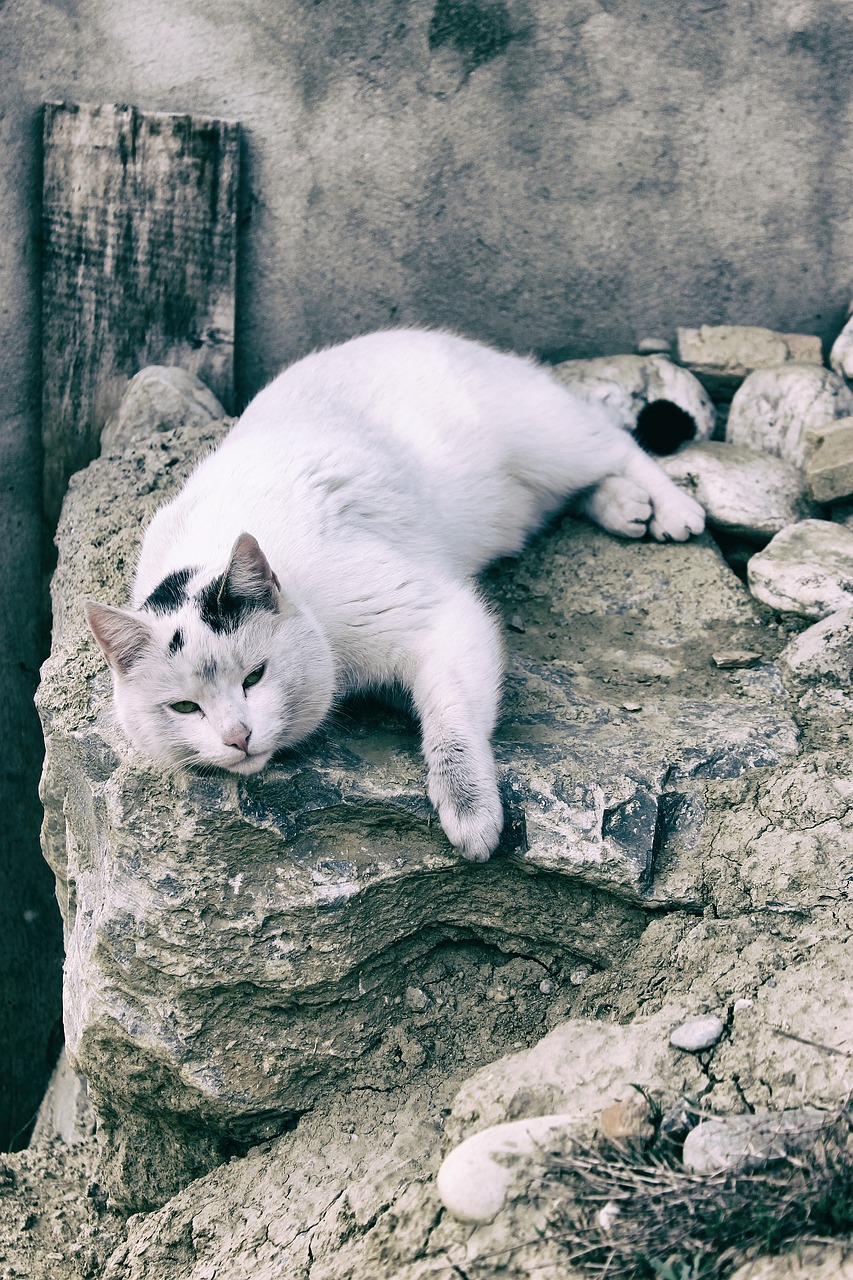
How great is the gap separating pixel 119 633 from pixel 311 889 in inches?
30.1

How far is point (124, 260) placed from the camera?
4.29 meters

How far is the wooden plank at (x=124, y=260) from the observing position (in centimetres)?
413

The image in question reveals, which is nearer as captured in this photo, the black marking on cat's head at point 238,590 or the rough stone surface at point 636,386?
the black marking on cat's head at point 238,590

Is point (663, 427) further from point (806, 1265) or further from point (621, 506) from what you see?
point (806, 1265)

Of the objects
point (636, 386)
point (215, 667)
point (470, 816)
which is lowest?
point (470, 816)

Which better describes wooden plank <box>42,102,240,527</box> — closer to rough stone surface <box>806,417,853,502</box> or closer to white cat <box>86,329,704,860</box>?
white cat <box>86,329,704,860</box>

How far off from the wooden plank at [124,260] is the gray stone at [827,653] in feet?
8.22

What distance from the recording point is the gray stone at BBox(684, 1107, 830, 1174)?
1.96 m

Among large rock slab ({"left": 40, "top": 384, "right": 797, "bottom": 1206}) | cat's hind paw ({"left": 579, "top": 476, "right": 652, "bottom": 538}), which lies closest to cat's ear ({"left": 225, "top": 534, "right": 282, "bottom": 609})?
large rock slab ({"left": 40, "top": 384, "right": 797, "bottom": 1206})

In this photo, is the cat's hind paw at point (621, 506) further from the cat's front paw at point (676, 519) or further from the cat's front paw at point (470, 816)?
the cat's front paw at point (470, 816)

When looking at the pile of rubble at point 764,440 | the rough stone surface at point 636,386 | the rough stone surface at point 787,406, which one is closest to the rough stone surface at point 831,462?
the pile of rubble at point 764,440

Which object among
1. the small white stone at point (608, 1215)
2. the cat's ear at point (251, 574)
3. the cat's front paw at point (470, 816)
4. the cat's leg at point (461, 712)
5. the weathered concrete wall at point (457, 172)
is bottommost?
the small white stone at point (608, 1215)

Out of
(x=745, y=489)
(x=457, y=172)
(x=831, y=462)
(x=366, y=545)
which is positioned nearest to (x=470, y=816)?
(x=366, y=545)

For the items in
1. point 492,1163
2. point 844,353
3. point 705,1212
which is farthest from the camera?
point 844,353
